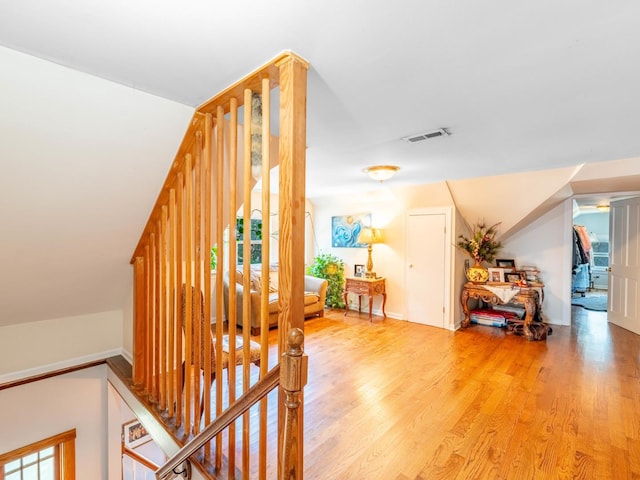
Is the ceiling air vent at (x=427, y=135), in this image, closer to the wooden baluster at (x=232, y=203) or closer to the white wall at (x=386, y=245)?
the wooden baluster at (x=232, y=203)

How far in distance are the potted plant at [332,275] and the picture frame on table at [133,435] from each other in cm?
341

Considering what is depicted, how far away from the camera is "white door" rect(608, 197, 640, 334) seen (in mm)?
4219

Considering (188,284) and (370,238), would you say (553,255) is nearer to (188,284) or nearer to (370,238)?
(370,238)

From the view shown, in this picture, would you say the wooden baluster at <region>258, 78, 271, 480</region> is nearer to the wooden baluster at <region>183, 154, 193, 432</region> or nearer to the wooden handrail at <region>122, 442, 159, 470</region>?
the wooden baluster at <region>183, 154, 193, 432</region>

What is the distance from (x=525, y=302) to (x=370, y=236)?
7.79 ft

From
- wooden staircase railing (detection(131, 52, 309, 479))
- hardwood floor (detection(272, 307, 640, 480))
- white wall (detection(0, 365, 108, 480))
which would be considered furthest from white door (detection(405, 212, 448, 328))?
white wall (detection(0, 365, 108, 480))

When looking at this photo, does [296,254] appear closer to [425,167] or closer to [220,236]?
[220,236]

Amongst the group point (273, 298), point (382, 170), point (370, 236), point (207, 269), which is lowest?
point (273, 298)

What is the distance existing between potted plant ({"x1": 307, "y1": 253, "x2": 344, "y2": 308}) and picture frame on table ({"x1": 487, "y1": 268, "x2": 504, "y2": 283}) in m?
2.48

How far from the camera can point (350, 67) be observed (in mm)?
1377

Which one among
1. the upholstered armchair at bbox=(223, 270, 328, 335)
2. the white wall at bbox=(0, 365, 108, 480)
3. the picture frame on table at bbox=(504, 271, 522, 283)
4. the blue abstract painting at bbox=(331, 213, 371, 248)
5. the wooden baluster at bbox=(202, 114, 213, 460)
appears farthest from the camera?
the blue abstract painting at bbox=(331, 213, 371, 248)

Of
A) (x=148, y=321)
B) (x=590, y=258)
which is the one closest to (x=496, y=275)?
(x=148, y=321)

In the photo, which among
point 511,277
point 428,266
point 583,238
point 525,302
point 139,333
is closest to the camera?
point 139,333

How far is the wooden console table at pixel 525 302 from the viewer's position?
13.6ft
